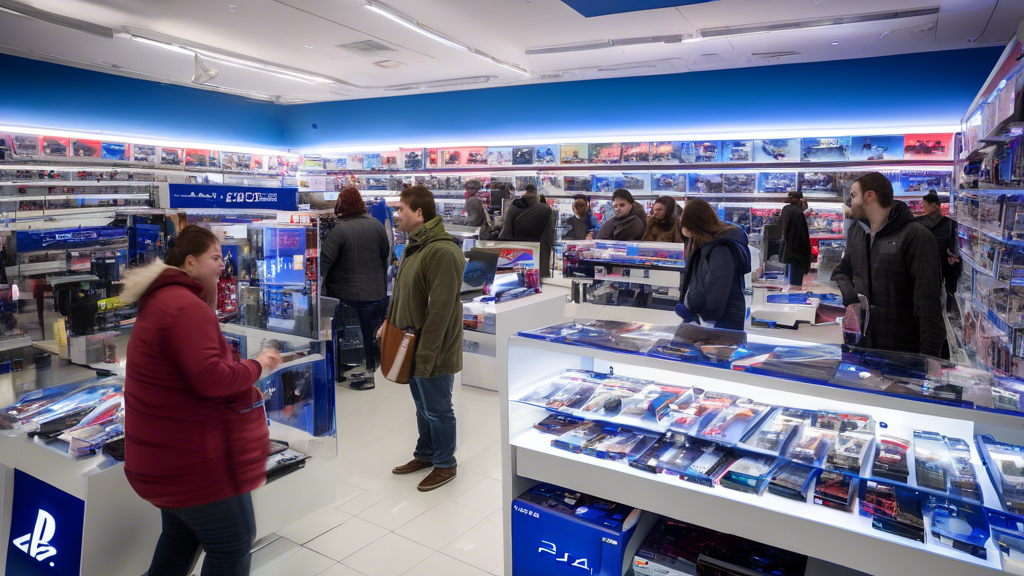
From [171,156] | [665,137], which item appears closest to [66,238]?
[665,137]

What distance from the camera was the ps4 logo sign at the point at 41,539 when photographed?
245 centimetres

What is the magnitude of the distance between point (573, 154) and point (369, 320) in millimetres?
5760

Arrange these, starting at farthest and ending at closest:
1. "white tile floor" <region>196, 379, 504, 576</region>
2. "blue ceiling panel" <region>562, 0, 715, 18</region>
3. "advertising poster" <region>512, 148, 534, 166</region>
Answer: "advertising poster" <region>512, 148, 534, 166</region>
"blue ceiling panel" <region>562, 0, 715, 18</region>
"white tile floor" <region>196, 379, 504, 576</region>

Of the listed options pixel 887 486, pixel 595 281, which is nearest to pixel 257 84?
pixel 595 281

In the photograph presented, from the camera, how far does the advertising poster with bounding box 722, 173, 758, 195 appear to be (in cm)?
895

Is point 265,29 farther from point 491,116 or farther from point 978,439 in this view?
point 978,439

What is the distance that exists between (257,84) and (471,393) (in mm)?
Result: 8355

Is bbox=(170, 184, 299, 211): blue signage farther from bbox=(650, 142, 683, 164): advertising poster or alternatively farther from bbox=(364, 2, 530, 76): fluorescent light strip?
bbox=(650, 142, 683, 164): advertising poster

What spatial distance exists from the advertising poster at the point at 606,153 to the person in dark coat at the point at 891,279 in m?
6.64

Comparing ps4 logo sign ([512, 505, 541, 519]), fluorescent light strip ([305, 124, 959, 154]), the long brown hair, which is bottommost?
ps4 logo sign ([512, 505, 541, 519])

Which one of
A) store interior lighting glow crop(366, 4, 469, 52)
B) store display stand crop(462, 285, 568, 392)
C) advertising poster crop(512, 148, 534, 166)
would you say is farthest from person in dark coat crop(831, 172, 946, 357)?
advertising poster crop(512, 148, 534, 166)

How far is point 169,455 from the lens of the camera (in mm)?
1867

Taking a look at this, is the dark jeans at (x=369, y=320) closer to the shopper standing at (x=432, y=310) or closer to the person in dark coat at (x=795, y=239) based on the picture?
the shopper standing at (x=432, y=310)

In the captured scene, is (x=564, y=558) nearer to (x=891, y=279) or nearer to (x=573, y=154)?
(x=891, y=279)
